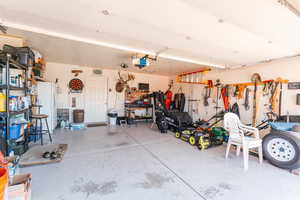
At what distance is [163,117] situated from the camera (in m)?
4.83

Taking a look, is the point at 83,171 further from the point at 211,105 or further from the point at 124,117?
the point at 211,105

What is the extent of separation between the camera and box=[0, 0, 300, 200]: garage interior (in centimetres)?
172

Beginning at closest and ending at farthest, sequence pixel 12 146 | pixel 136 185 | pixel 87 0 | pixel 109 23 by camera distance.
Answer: pixel 87 0 < pixel 136 185 < pixel 109 23 < pixel 12 146

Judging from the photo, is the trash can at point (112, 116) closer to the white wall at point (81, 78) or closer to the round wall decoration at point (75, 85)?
→ the white wall at point (81, 78)

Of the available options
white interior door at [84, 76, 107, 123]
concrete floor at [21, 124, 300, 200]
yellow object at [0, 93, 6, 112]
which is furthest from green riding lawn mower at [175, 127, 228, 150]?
yellow object at [0, 93, 6, 112]

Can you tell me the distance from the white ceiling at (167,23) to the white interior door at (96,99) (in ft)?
9.39

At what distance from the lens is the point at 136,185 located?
1.94 m

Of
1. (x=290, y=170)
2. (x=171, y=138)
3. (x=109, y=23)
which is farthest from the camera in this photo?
(x=171, y=138)

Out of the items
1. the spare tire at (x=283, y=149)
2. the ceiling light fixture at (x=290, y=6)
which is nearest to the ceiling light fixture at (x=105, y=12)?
the ceiling light fixture at (x=290, y=6)

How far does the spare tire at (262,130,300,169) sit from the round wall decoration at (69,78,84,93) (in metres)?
6.37

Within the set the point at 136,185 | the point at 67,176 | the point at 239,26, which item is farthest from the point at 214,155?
the point at 67,176

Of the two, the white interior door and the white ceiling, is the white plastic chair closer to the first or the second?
the white ceiling

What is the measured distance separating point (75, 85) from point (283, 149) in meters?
6.75

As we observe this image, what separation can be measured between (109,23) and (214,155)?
344 centimetres
